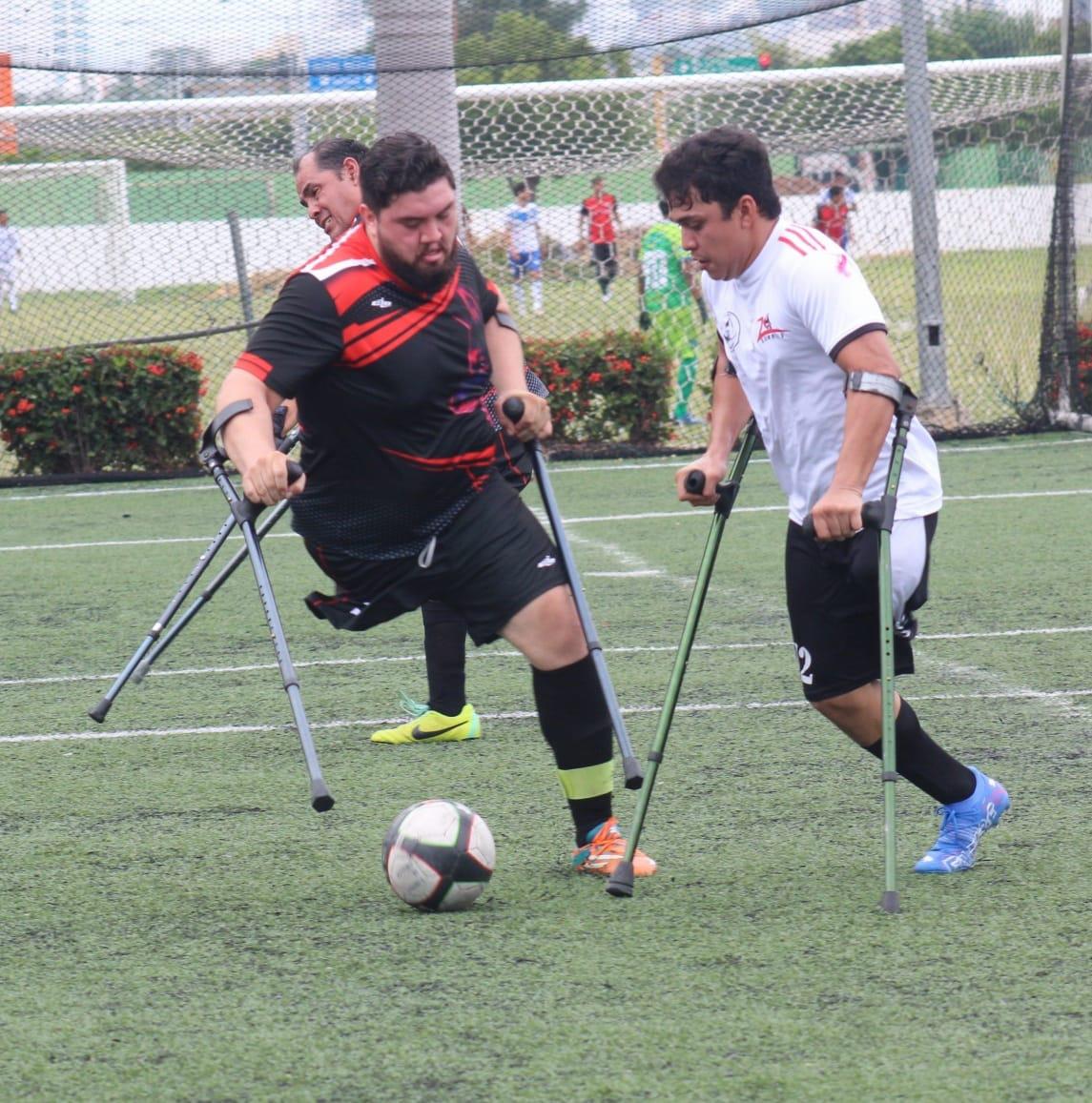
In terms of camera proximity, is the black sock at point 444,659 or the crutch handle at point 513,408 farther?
the black sock at point 444,659

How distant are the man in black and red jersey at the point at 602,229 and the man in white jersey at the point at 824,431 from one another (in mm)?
11758

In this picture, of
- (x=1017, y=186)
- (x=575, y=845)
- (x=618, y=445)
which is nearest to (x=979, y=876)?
(x=575, y=845)

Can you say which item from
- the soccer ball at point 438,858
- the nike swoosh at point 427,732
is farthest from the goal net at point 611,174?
the soccer ball at point 438,858

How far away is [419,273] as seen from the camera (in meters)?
4.39

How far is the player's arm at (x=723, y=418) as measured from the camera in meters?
4.57

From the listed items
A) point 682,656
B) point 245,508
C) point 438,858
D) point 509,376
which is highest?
point 509,376

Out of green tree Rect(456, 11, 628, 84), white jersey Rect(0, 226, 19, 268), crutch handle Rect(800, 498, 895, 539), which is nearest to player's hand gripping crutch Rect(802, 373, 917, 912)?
crutch handle Rect(800, 498, 895, 539)

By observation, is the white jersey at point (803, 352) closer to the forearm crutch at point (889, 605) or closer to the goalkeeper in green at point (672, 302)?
the forearm crutch at point (889, 605)

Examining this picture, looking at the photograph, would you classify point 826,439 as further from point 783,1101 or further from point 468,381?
point 783,1101

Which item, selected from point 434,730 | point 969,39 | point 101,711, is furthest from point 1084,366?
point 101,711

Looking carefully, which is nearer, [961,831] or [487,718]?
[961,831]

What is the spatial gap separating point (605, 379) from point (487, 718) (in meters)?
7.73

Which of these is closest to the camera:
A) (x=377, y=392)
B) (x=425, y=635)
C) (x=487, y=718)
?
(x=377, y=392)

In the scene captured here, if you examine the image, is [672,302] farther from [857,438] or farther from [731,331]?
[857,438]
